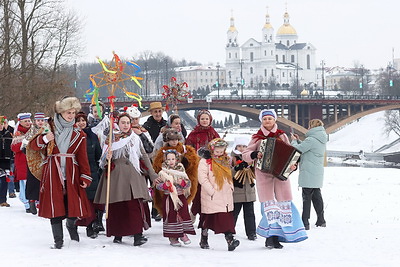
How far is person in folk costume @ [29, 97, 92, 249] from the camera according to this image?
7691 mm

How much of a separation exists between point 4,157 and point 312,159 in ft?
16.4

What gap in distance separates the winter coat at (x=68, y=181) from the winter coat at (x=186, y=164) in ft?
4.10

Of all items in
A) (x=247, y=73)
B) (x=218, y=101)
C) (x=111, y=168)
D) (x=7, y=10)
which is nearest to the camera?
(x=111, y=168)

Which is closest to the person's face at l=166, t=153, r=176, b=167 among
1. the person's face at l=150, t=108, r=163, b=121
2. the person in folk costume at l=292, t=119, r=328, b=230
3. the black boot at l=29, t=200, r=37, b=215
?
the person in folk costume at l=292, t=119, r=328, b=230

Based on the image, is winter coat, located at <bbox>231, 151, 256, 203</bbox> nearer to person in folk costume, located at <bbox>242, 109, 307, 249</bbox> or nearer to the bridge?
person in folk costume, located at <bbox>242, 109, 307, 249</bbox>

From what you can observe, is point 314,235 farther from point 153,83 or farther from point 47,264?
point 153,83

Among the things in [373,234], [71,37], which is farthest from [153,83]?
[373,234]

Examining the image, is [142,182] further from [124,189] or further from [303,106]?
[303,106]

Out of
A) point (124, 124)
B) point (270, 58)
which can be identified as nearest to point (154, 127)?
point (124, 124)

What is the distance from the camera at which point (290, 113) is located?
62812mm

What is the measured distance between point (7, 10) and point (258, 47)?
13985 cm

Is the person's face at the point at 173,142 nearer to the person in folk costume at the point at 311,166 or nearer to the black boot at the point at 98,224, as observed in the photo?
the black boot at the point at 98,224

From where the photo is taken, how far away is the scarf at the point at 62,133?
7.78 meters

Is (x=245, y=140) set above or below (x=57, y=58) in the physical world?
below
